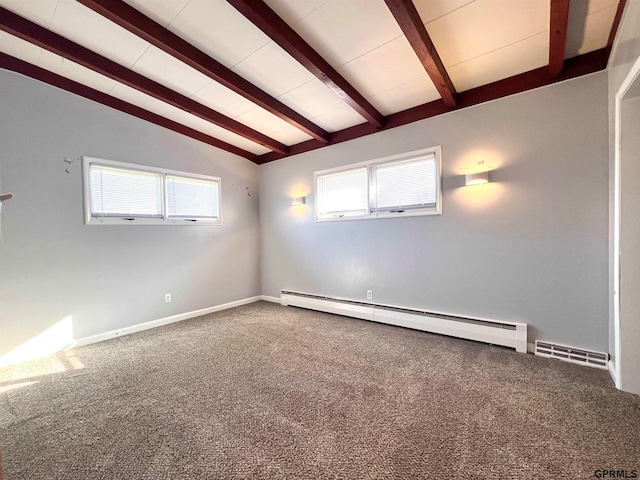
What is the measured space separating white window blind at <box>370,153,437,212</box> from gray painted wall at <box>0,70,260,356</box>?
2782 millimetres

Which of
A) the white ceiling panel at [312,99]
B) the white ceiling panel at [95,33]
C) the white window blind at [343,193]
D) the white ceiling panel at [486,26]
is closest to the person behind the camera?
the white ceiling panel at [486,26]

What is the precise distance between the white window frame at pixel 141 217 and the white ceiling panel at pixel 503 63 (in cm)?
379

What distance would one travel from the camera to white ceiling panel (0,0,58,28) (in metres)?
2.21

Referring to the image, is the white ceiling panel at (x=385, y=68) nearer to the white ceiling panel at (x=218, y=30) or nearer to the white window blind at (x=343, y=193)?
the white ceiling panel at (x=218, y=30)

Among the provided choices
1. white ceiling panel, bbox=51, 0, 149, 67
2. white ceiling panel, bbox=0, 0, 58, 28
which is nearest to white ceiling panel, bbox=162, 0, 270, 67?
white ceiling panel, bbox=51, 0, 149, 67

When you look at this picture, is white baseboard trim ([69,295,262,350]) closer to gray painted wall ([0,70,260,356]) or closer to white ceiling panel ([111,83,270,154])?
gray painted wall ([0,70,260,356])

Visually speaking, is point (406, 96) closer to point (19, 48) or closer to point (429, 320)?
point (429, 320)

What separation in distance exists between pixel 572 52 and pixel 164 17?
366 centimetres

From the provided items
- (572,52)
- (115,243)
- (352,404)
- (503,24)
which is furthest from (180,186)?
(572,52)

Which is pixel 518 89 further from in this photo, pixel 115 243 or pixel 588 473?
pixel 115 243

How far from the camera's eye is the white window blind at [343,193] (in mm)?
4043

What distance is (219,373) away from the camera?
98.2 inches

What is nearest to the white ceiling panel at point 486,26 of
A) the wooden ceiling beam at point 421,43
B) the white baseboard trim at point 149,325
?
the wooden ceiling beam at point 421,43

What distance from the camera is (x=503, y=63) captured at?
2.65m
